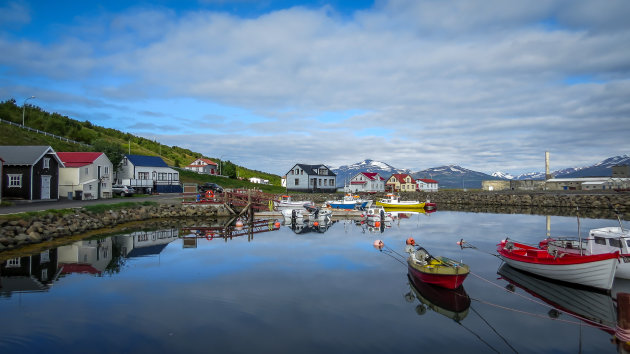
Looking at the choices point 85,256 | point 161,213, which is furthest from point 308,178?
point 85,256

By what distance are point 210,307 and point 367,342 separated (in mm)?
6845

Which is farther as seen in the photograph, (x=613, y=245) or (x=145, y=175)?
(x=145, y=175)

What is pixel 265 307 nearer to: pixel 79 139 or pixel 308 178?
pixel 308 178

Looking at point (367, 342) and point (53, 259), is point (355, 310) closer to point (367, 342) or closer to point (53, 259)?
point (367, 342)

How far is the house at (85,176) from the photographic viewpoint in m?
45.6

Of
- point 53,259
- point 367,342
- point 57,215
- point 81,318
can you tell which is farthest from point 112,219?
point 367,342

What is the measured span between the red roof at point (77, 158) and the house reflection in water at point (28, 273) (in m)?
25.3

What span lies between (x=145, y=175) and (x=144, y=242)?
135 ft

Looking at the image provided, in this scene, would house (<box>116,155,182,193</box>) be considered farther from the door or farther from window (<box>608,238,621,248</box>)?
window (<box>608,238,621,248</box>)

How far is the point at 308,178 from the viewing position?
304 feet

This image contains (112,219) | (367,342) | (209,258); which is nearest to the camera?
(367,342)

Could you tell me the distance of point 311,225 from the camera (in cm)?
4475

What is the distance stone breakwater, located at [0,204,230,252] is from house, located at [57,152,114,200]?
8.11m

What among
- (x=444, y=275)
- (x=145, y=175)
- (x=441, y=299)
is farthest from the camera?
(x=145, y=175)
